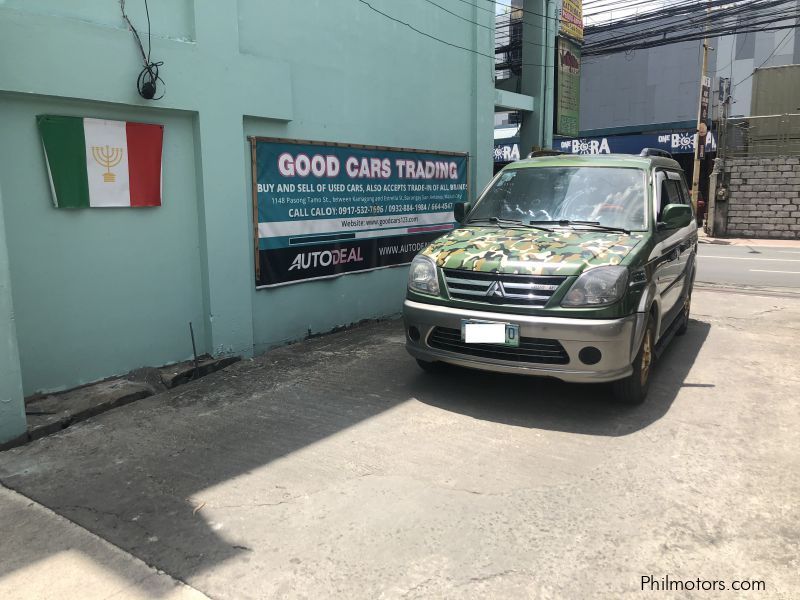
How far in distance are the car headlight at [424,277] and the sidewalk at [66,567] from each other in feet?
9.12

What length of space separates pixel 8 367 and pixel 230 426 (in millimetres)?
1468

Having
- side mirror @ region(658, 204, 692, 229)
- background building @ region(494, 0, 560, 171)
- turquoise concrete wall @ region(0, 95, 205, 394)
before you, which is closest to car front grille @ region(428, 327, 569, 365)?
side mirror @ region(658, 204, 692, 229)

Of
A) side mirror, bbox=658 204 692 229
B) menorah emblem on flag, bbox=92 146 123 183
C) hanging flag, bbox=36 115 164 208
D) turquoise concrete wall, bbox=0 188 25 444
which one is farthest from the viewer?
side mirror, bbox=658 204 692 229

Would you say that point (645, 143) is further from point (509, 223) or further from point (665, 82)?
point (509, 223)

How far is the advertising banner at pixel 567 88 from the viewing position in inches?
520

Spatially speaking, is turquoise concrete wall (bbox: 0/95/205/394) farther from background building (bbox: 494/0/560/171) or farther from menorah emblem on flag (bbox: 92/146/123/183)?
background building (bbox: 494/0/560/171)

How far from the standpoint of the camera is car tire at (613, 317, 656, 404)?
4.62m

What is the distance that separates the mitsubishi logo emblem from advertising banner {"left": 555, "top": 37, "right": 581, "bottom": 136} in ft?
33.0

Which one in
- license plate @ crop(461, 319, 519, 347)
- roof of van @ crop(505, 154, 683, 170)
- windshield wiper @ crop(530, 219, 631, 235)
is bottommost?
license plate @ crop(461, 319, 519, 347)

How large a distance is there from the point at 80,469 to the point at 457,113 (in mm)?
7150

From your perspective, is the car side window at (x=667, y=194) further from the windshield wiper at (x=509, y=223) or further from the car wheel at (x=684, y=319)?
the car wheel at (x=684, y=319)

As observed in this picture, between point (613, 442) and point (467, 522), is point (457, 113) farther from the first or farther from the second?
point (467, 522)

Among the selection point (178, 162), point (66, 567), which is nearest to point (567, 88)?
point (178, 162)

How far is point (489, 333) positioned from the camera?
4434mm
